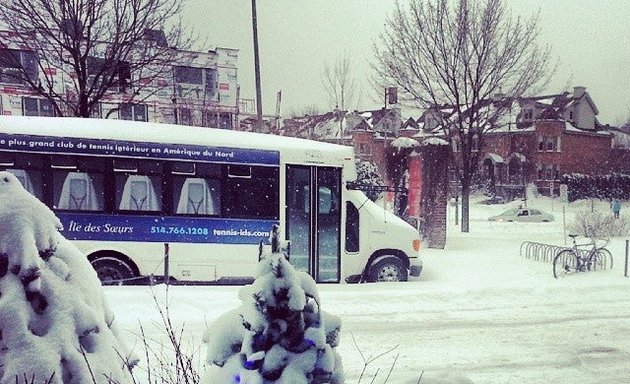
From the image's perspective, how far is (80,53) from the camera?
1588 cm

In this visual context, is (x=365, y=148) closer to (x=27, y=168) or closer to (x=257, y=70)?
(x=257, y=70)

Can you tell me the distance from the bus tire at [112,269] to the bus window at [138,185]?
1078mm

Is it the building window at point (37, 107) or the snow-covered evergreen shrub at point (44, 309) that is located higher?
the building window at point (37, 107)

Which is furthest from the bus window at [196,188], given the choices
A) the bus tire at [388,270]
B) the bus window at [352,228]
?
the bus tire at [388,270]

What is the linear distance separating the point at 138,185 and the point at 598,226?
54.9 ft

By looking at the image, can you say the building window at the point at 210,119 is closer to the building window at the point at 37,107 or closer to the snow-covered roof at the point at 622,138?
the building window at the point at 37,107

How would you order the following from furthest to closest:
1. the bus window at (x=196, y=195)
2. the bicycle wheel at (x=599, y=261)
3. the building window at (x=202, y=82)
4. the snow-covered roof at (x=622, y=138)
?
the snow-covered roof at (x=622, y=138), the building window at (x=202, y=82), the bicycle wheel at (x=599, y=261), the bus window at (x=196, y=195)

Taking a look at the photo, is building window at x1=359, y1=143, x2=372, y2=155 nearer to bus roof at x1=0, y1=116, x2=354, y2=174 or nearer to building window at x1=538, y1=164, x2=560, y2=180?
building window at x1=538, y1=164, x2=560, y2=180

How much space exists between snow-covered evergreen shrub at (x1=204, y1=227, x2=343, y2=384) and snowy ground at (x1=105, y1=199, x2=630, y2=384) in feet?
4.89

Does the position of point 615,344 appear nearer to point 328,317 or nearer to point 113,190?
point 328,317

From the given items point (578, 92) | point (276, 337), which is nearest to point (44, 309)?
point (276, 337)

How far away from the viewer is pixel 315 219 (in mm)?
11938

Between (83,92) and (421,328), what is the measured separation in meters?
12.1

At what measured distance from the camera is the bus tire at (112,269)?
10.6 meters
